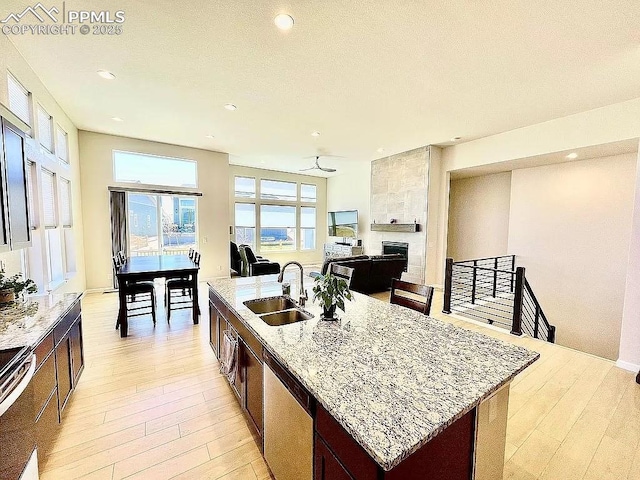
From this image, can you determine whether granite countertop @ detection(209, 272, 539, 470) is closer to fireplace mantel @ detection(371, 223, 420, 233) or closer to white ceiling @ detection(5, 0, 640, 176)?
white ceiling @ detection(5, 0, 640, 176)

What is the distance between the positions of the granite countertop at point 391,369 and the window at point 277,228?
289 inches

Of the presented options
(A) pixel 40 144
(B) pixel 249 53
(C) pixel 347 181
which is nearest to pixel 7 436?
(B) pixel 249 53

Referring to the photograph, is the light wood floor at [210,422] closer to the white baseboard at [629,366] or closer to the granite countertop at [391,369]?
the white baseboard at [629,366]

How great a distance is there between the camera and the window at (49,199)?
375 centimetres

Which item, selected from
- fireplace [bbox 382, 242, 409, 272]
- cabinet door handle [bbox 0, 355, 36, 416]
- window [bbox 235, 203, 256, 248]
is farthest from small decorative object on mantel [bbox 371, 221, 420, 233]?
cabinet door handle [bbox 0, 355, 36, 416]

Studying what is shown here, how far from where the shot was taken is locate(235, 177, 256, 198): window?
28.3ft

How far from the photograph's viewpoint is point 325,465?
107 centimetres

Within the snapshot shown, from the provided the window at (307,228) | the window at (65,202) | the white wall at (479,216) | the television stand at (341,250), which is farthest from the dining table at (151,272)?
the white wall at (479,216)

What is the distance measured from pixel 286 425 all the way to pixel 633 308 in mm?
3882

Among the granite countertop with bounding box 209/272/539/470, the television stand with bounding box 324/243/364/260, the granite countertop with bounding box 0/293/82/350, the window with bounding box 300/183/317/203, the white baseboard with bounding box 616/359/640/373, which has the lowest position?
the white baseboard with bounding box 616/359/640/373

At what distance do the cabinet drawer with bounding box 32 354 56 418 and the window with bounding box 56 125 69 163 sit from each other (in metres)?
3.96

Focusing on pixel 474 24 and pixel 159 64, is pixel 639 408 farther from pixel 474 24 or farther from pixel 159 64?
pixel 159 64

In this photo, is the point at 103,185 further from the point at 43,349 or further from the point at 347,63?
the point at 347,63

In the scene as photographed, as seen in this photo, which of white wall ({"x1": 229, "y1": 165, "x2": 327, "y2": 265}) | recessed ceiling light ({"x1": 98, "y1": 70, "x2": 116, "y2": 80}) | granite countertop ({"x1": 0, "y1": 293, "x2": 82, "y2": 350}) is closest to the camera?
granite countertop ({"x1": 0, "y1": 293, "x2": 82, "y2": 350})
